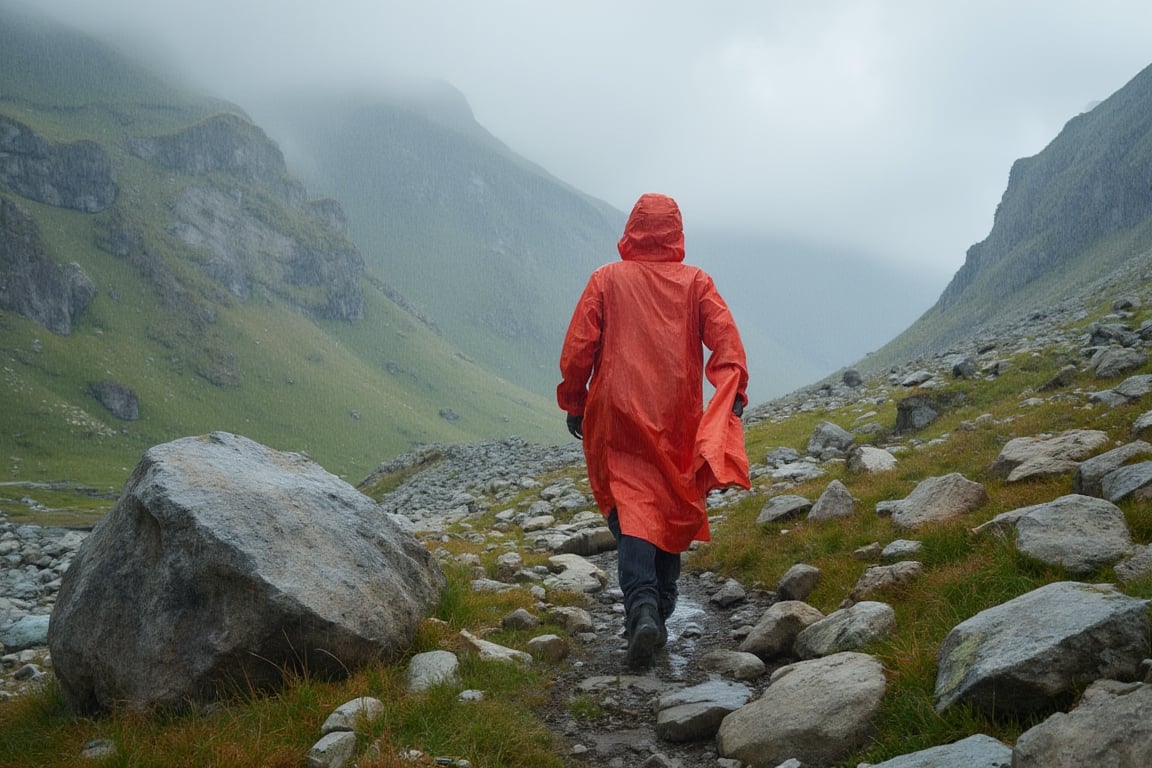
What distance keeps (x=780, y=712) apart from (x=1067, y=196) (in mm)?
140049

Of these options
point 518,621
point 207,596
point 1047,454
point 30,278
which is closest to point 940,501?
point 1047,454

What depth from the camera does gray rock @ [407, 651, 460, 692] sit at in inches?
229

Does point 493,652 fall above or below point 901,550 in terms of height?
below

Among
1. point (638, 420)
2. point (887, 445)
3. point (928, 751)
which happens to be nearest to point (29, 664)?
point (638, 420)

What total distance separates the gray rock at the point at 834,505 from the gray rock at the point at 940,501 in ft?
3.75

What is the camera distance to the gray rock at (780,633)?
6719mm

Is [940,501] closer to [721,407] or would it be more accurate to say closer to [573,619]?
[721,407]

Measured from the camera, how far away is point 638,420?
7184 millimetres

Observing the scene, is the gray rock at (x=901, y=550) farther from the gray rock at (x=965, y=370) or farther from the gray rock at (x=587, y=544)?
the gray rock at (x=965, y=370)

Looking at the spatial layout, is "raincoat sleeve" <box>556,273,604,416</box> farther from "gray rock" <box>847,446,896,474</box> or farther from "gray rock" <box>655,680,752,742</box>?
"gray rock" <box>847,446,896,474</box>

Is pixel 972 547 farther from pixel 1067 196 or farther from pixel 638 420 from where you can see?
pixel 1067 196

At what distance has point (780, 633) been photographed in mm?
6730

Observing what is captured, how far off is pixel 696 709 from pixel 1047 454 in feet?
17.9

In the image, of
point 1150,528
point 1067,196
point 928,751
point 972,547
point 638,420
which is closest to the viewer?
point 928,751
